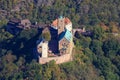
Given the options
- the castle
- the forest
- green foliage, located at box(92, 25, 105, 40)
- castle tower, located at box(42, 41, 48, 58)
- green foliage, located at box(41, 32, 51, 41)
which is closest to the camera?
castle tower, located at box(42, 41, 48, 58)

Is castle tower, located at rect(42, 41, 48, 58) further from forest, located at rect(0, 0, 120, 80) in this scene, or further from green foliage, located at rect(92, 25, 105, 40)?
green foliage, located at rect(92, 25, 105, 40)

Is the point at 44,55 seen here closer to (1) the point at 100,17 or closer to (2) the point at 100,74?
(2) the point at 100,74

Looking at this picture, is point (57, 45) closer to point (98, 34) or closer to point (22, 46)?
point (22, 46)

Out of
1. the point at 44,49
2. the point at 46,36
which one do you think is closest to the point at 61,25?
the point at 46,36

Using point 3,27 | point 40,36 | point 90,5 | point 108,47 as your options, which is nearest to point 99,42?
point 108,47

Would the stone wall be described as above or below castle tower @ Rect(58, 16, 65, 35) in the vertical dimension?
below

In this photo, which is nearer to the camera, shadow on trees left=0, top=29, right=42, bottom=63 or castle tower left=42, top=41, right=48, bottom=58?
castle tower left=42, top=41, right=48, bottom=58

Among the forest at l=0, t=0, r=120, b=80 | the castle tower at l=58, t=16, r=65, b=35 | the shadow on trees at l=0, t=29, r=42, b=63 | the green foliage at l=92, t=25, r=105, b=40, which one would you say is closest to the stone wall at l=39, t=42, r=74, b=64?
the forest at l=0, t=0, r=120, b=80

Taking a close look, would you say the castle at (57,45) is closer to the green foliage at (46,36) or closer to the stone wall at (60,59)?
the stone wall at (60,59)

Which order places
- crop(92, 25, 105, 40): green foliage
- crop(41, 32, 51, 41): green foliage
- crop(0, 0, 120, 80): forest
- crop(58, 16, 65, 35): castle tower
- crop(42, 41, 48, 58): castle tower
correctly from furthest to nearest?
1. crop(92, 25, 105, 40): green foliage
2. crop(58, 16, 65, 35): castle tower
3. crop(41, 32, 51, 41): green foliage
4. crop(0, 0, 120, 80): forest
5. crop(42, 41, 48, 58): castle tower
